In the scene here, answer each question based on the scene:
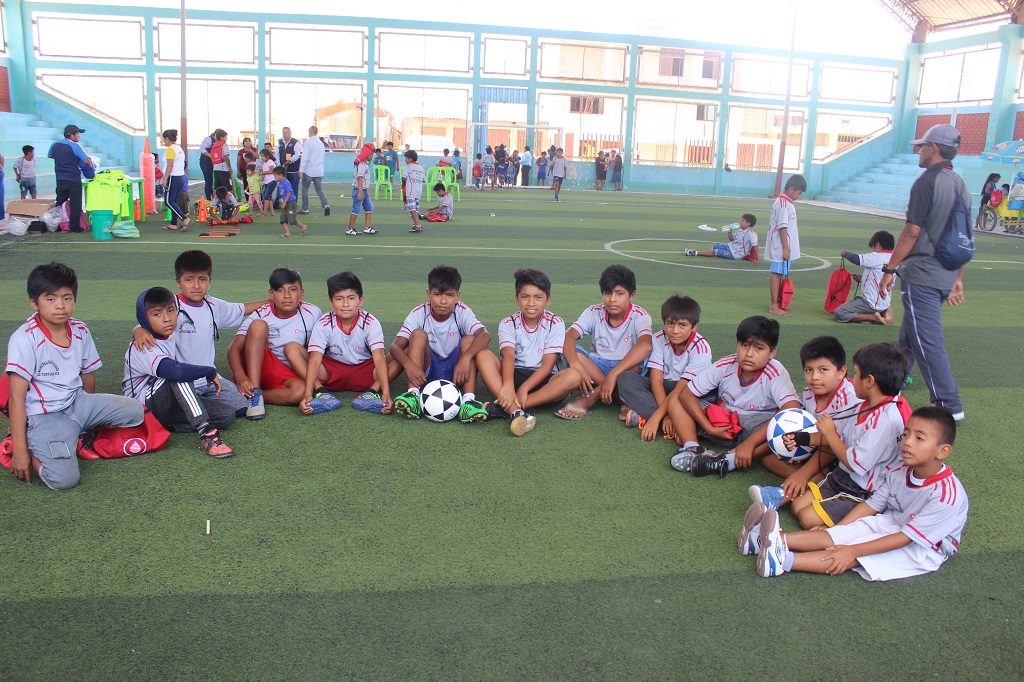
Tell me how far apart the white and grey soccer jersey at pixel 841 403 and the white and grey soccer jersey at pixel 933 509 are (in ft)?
2.30

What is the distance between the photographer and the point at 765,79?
39.8m

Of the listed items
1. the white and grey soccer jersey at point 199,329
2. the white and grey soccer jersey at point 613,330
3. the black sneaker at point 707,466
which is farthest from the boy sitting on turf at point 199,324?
the black sneaker at point 707,466

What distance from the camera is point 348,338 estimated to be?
5.85 m

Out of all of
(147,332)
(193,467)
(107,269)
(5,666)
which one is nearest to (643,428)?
(193,467)

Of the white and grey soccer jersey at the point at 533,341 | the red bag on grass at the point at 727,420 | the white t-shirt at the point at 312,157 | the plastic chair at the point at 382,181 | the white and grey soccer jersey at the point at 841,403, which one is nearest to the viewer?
the white and grey soccer jersey at the point at 841,403

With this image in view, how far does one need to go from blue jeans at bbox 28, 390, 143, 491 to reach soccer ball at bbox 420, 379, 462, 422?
75.8 inches

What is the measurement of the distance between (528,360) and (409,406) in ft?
3.07

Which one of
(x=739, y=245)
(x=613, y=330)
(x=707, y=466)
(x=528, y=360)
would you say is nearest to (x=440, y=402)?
(x=528, y=360)

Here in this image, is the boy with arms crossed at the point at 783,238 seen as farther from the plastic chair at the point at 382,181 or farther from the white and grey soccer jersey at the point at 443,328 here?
the plastic chair at the point at 382,181

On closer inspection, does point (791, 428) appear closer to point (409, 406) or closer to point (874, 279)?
point (409, 406)

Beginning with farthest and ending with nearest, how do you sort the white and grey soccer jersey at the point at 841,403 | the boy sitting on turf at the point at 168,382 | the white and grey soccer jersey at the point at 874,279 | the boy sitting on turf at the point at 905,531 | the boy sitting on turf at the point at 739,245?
the boy sitting on turf at the point at 739,245
the white and grey soccer jersey at the point at 874,279
the boy sitting on turf at the point at 168,382
the white and grey soccer jersey at the point at 841,403
the boy sitting on turf at the point at 905,531

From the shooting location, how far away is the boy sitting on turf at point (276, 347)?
5.66 m

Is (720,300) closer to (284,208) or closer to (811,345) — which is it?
(811,345)

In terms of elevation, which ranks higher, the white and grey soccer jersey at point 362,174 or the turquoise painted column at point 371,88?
the turquoise painted column at point 371,88
